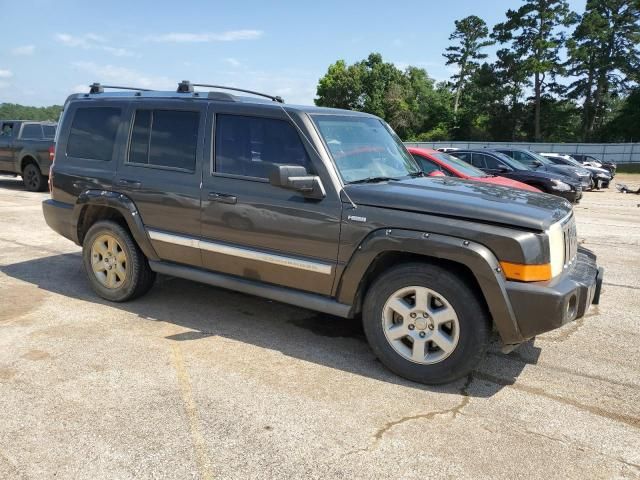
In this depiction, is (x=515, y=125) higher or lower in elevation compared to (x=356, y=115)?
higher

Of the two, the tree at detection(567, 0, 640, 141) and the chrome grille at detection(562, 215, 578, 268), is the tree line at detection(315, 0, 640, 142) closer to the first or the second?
the tree at detection(567, 0, 640, 141)

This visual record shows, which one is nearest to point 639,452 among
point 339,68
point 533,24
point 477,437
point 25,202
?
point 477,437

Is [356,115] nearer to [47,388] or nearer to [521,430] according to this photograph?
[521,430]

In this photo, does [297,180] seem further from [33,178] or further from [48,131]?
[48,131]

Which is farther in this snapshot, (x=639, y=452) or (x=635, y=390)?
(x=635, y=390)

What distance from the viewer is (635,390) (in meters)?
3.64

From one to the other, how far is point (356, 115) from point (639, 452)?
3175 mm

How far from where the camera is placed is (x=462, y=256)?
133 inches

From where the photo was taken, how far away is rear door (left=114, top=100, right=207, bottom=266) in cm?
455

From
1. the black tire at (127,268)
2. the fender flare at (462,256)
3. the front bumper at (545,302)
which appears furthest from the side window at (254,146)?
the front bumper at (545,302)

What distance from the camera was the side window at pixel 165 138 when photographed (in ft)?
15.1

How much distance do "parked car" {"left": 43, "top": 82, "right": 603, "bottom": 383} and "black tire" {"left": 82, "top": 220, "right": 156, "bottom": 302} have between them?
15mm

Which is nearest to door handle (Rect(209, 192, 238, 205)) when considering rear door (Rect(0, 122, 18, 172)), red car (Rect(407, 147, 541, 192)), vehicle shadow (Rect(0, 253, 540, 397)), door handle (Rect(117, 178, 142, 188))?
door handle (Rect(117, 178, 142, 188))

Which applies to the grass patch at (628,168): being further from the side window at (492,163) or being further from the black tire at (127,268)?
the black tire at (127,268)
